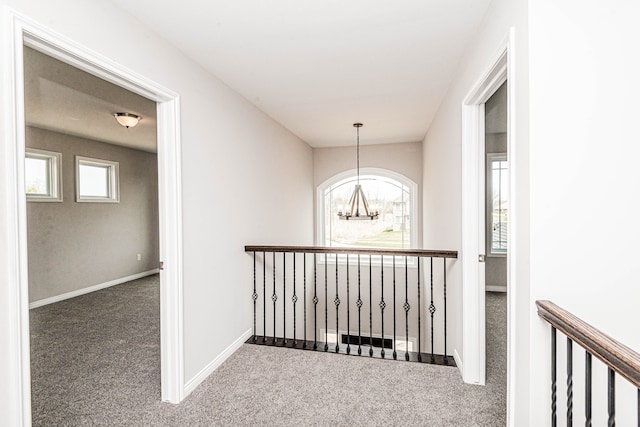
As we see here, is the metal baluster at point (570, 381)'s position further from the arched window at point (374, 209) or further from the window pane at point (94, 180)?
the window pane at point (94, 180)

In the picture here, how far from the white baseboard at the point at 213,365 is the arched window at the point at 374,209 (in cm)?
306

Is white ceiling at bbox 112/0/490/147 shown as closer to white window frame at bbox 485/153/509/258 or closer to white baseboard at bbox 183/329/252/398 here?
white window frame at bbox 485/153/509/258

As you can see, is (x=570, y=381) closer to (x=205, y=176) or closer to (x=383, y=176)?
(x=205, y=176)

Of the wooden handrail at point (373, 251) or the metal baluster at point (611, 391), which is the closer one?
the metal baluster at point (611, 391)

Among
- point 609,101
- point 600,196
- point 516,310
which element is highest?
point 609,101

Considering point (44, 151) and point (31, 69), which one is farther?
point (44, 151)

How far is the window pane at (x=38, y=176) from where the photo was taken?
4.56 m

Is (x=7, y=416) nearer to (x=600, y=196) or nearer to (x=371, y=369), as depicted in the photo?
(x=371, y=369)

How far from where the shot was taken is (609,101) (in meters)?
1.22

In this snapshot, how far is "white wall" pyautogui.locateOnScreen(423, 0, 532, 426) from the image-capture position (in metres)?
1.32

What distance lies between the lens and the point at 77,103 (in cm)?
356

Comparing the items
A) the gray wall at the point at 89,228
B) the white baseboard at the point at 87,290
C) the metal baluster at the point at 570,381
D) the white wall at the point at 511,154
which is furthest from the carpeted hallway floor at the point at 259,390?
the gray wall at the point at 89,228

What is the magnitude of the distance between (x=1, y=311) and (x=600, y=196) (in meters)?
2.35

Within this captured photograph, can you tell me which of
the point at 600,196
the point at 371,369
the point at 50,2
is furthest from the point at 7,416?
the point at 600,196
